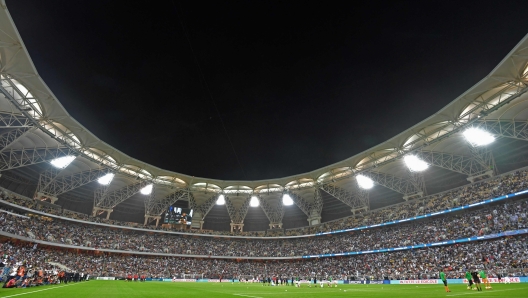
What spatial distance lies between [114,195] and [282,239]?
127 feet

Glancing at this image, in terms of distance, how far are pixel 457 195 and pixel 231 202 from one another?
4508 centimetres

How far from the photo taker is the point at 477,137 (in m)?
35.8

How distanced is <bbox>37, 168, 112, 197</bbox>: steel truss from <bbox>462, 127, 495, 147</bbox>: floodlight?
54.3 metres

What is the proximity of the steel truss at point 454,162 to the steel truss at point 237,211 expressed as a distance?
38.4m

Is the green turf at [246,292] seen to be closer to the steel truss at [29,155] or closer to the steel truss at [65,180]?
the steel truss at [29,155]

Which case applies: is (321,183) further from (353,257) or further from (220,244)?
(220,244)

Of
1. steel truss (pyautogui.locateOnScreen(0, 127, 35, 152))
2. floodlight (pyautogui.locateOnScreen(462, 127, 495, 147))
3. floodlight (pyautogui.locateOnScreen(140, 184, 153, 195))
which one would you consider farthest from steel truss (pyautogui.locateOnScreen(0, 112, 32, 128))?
floodlight (pyautogui.locateOnScreen(462, 127, 495, 147))

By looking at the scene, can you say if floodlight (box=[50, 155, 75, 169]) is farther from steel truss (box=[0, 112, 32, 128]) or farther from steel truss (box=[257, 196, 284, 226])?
steel truss (box=[257, 196, 284, 226])

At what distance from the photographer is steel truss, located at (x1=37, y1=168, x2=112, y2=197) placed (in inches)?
1778

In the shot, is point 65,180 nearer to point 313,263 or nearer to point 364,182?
point 313,263

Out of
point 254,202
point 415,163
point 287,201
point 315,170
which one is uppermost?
point 415,163

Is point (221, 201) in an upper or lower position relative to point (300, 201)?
lower

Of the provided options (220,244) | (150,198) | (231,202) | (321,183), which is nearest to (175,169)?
(150,198)

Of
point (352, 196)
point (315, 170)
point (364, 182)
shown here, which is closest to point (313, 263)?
point (352, 196)
